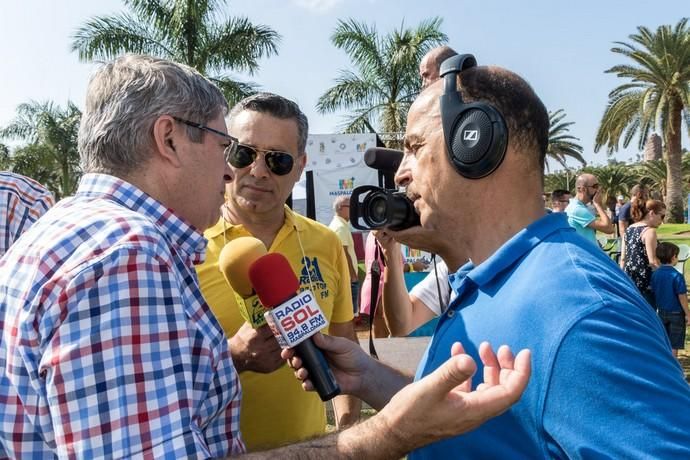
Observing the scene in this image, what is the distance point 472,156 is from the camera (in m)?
1.69

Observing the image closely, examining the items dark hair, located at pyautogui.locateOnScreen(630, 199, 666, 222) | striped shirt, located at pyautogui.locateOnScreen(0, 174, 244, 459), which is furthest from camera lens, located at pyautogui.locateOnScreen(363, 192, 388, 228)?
dark hair, located at pyautogui.locateOnScreen(630, 199, 666, 222)

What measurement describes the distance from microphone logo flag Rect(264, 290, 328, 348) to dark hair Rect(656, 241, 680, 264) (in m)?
6.96

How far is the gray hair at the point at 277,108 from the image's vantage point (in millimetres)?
2879

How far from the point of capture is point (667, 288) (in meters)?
7.34

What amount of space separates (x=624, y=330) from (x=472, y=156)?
0.62m

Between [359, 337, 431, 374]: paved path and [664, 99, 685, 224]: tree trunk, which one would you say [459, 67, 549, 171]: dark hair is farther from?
[664, 99, 685, 224]: tree trunk

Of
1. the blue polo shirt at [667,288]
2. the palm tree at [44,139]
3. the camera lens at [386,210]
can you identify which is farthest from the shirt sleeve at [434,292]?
the palm tree at [44,139]

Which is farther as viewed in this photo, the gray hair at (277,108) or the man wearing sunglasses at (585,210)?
the man wearing sunglasses at (585,210)

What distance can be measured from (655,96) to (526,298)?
107ft

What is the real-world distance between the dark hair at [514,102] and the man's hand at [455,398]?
0.75 meters

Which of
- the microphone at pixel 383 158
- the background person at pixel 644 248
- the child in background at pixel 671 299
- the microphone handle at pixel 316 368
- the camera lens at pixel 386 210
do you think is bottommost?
the child in background at pixel 671 299

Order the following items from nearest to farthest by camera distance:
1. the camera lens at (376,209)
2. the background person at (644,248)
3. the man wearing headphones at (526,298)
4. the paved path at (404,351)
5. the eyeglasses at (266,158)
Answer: the man wearing headphones at (526,298) < the camera lens at (376,209) < the eyeglasses at (266,158) < the paved path at (404,351) < the background person at (644,248)

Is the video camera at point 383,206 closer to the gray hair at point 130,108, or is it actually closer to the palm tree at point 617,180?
the gray hair at point 130,108

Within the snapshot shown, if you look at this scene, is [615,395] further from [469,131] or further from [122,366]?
[122,366]
